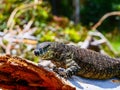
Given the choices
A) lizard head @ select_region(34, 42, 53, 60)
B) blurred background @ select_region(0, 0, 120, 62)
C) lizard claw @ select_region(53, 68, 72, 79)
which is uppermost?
lizard head @ select_region(34, 42, 53, 60)

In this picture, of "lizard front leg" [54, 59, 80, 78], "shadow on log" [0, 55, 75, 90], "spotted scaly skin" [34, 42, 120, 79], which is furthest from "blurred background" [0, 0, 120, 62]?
"shadow on log" [0, 55, 75, 90]

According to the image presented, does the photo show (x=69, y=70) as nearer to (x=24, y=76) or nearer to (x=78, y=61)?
(x=78, y=61)

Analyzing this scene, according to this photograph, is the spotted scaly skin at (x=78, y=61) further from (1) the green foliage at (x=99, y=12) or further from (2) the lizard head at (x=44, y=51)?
(1) the green foliage at (x=99, y=12)

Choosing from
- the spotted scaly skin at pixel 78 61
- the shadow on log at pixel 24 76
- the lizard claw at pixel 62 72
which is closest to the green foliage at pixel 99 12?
the spotted scaly skin at pixel 78 61

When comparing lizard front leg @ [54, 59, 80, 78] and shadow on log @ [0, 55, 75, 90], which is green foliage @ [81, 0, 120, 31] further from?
shadow on log @ [0, 55, 75, 90]

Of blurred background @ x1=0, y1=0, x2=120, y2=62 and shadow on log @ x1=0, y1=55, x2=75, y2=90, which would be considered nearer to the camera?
shadow on log @ x1=0, y1=55, x2=75, y2=90

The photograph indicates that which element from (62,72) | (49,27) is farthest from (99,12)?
(62,72)
